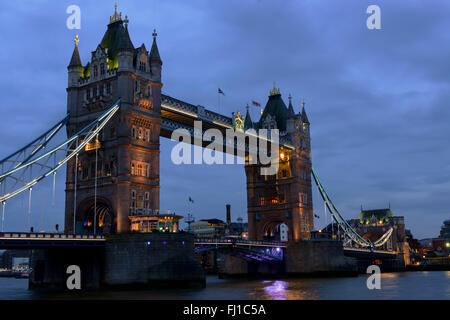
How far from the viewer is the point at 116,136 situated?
67.4 meters

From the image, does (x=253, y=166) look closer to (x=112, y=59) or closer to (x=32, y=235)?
(x=112, y=59)

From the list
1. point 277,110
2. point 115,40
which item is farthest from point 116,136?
point 277,110

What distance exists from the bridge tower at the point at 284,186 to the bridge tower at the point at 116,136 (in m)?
35.5

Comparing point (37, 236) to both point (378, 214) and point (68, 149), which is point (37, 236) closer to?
point (68, 149)

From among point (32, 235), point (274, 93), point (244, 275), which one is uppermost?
point (274, 93)

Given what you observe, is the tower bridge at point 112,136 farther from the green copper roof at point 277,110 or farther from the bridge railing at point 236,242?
the green copper roof at point 277,110

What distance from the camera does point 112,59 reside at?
7056cm

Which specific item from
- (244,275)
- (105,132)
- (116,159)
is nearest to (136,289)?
(116,159)

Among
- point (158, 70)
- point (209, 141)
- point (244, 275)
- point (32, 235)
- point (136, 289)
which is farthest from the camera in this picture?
point (244, 275)

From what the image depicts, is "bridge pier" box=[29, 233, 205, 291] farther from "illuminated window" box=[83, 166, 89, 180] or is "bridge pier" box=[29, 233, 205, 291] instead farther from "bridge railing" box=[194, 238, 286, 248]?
"bridge railing" box=[194, 238, 286, 248]

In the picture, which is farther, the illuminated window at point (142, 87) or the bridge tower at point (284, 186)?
the bridge tower at point (284, 186)

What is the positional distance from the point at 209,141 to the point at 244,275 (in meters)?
32.3

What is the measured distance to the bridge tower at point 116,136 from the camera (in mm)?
66500

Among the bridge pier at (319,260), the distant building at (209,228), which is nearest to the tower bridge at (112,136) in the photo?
the bridge pier at (319,260)
